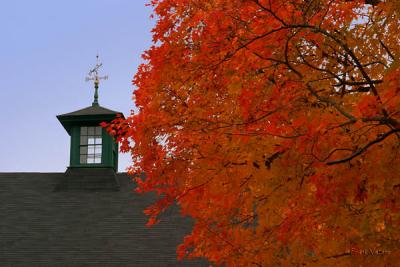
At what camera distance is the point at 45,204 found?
22.4 metres

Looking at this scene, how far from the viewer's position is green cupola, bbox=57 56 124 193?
2433 centimetres

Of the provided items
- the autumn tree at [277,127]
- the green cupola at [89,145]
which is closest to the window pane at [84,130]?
the green cupola at [89,145]

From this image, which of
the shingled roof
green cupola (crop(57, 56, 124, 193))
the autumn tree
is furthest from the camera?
green cupola (crop(57, 56, 124, 193))

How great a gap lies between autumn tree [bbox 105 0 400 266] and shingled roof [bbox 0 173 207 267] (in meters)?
8.59

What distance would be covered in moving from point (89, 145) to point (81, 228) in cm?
560

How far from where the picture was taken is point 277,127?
26.0 ft

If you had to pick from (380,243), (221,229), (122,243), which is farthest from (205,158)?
(122,243)

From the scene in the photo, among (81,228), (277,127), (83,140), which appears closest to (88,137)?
(83,140)

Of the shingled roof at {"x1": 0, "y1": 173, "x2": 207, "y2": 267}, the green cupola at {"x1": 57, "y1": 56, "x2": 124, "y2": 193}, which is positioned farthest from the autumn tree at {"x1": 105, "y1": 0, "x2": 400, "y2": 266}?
the green cupola at {"x1": 57, "y1": 56, "x2": 124, "y2": 193}

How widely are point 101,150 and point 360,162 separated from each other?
18994 millimetres

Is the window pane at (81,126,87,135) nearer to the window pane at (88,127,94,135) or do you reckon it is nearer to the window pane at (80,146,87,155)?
the window pane at (88,127,94,135)

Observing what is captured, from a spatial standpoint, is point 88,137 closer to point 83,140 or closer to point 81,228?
point 83,140

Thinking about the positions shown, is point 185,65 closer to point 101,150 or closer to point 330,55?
point 330,55

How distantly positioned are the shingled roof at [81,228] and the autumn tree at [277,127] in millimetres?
8589
